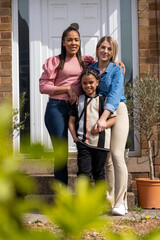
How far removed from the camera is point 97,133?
3.51 m

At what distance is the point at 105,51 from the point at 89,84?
1.28ft

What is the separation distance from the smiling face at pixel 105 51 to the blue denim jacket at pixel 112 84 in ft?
0.23

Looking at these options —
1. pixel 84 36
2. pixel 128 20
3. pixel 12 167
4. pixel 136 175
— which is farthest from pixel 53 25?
pixel 12 167

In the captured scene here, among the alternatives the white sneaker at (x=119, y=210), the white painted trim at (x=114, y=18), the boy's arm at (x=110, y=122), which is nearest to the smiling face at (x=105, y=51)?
the boy's arm at (x=110, y=122)

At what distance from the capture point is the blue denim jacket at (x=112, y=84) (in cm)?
351

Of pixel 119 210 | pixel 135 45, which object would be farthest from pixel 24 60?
pixel 119 210

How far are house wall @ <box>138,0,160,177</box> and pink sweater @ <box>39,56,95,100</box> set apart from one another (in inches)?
76.0

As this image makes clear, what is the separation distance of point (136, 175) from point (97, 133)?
68.9 inches

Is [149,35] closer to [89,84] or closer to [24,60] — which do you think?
[24,60]

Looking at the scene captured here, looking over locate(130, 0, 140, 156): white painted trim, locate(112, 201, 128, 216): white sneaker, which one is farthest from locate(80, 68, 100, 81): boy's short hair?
locate(130, 0, 140, 156): white painted trim

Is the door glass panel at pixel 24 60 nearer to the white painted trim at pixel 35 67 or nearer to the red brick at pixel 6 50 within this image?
the white painted trim at pixel 35 67

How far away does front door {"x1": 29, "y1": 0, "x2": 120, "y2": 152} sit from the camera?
18.0ft

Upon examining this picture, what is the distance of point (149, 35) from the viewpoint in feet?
17.4

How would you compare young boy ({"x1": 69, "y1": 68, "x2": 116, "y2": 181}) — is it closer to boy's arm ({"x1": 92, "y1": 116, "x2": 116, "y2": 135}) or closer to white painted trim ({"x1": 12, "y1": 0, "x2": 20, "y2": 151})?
boy's arm ({"x1": 92, "y1": 116, "x2": 116, "y2": 135})
